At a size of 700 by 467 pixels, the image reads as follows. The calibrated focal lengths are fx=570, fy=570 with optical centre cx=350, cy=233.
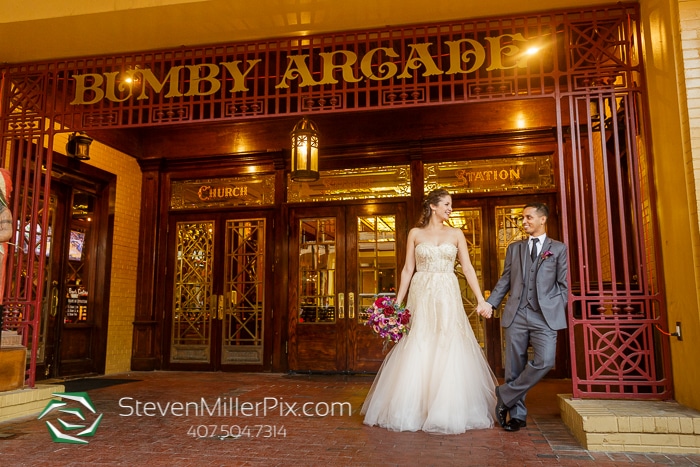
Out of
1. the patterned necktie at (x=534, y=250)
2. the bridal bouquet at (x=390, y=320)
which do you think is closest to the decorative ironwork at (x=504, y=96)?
the patterned necktie at (x=534, y=250)

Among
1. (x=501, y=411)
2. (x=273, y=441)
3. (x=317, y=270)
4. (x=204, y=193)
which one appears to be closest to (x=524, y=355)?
Result: (x=501, y=411)

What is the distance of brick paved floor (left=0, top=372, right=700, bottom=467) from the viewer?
3441 millimetres

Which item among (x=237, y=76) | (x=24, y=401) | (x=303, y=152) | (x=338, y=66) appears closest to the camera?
(x=24, y=401)

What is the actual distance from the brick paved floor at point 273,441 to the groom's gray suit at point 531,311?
35 cm

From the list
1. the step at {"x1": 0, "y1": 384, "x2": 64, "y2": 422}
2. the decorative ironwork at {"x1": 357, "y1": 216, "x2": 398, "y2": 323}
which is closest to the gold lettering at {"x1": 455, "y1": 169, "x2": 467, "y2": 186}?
the decorative ironwork at {"x1": 357, "y1": 216, "x2": 398, "y2": 323}

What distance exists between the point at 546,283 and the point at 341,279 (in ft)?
14.0

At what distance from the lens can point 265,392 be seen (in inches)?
250

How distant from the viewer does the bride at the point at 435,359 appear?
13.7 feet

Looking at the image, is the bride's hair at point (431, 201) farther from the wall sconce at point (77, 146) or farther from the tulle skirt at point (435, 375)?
the wall sconce at point (77, 146)

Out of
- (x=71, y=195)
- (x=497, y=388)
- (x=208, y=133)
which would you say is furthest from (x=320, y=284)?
(x=497, y=388)

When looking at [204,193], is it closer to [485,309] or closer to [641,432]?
[485,309]

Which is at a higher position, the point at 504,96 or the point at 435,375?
the point at 504,96

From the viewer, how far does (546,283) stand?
4.25 m

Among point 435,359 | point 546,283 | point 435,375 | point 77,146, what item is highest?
point 77,146
